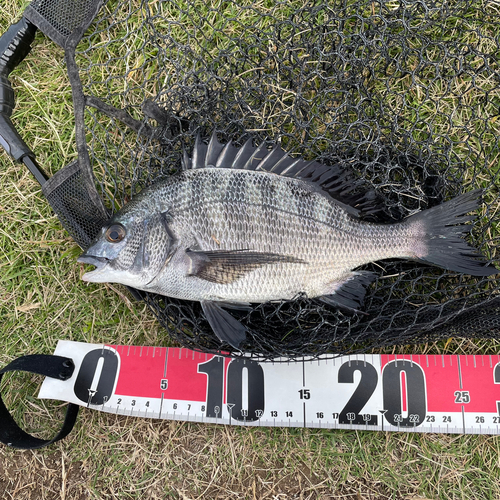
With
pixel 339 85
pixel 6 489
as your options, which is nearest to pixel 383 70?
pixel 339 85

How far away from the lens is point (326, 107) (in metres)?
2.53

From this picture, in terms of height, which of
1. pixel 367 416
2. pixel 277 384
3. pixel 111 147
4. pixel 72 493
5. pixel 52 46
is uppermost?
pixel 52 46

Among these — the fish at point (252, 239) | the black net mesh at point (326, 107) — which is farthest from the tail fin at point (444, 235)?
the black net mesh at point (326, 107)

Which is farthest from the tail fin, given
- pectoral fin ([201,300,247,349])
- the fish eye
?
the fish eye

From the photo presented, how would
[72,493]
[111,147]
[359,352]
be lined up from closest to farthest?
[359,352] → [72,493] → [111,147]

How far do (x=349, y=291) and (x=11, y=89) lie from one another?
2662 millimetres

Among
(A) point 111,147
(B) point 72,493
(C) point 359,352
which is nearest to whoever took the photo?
(C) point 359,352

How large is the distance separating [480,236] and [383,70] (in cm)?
129

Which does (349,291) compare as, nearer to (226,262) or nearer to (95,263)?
(226,262)

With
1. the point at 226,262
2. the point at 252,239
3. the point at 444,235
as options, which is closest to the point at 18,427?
the point at 226,262

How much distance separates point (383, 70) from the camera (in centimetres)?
258

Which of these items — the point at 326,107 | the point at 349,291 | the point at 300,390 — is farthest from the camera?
the point at 326,107

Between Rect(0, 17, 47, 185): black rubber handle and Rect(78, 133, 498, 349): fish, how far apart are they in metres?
0.91

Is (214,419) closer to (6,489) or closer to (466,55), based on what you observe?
(6,489)
